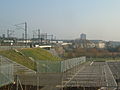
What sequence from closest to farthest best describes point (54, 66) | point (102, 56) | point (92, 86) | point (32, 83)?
point (92, 86), point (32, 83), point (54, 66), point (102, 56)

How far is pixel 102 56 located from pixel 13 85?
Result: 200ft

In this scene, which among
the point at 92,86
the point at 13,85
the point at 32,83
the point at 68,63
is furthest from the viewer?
the point at 68,63

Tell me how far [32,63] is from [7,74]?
14.9 m

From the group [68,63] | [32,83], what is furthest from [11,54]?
[32,83]

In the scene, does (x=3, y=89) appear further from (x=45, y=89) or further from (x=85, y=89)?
(x=85, y=89)

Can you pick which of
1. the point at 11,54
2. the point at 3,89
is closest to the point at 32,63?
the point at 11,54

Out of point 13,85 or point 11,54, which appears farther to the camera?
point 11,54

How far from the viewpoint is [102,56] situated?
7856 cm

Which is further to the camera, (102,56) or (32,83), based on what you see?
(102,56)

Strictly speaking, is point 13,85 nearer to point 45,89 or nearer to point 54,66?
point 45,89

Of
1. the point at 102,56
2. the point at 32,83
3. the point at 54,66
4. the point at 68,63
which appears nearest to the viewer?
the point at 32,83

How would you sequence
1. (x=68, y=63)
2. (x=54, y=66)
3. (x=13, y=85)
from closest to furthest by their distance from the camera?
1. (x=13, y=85)
2. (x=54, y=66)
3. (x=68, y=63)

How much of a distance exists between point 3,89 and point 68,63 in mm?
15640

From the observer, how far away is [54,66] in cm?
2905
